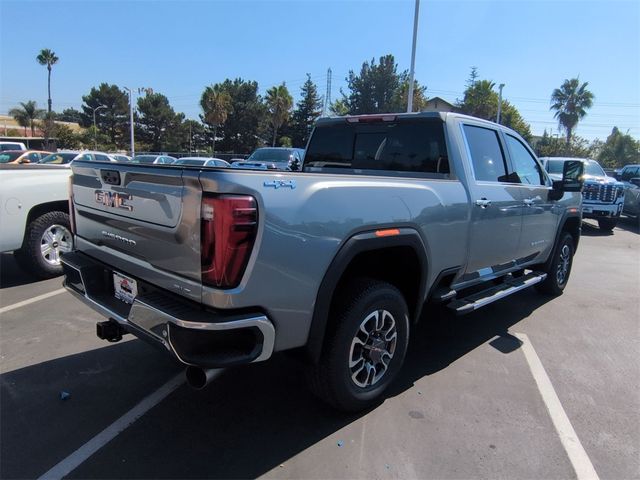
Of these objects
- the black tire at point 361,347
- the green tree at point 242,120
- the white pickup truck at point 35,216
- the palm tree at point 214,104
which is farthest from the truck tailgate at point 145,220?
the green tree at point 242,120

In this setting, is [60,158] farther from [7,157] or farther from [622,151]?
[622,151]

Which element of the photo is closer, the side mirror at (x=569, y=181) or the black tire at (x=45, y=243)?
the side mirror at (x=569, y=181)

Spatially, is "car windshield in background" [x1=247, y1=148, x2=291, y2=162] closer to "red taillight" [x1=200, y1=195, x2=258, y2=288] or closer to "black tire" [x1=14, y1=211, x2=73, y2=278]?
"black tire" [x1=14, y1=211, x2=73, y2=278]

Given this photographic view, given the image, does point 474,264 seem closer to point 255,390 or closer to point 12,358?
point 255,390

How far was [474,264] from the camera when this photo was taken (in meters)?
3.91

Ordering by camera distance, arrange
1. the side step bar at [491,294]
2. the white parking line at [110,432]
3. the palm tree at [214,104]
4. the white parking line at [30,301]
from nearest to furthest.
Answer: the white parking line at [110,432] → the side step bar at [491,294] → the white parking line at [30,301] → the palm tree at [214,104]

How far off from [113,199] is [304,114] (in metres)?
64.0

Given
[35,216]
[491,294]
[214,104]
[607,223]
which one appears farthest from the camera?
[214,104]

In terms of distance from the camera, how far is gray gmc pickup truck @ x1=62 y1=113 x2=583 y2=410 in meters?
2.21

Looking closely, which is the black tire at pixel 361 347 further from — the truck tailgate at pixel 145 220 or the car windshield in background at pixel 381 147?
the car windshield in background at pixel 381 147

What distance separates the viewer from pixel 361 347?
9.89 feet

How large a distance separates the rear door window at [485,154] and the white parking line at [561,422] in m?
1.67

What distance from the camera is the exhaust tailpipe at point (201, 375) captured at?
2324mm

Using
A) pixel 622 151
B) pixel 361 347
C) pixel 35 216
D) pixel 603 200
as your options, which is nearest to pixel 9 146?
pixel 35 216
